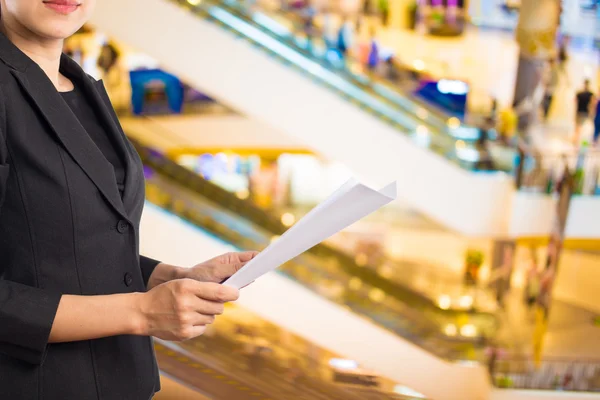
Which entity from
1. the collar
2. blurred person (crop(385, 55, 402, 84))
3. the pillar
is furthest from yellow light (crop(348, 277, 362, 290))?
the collar

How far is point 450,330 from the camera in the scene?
1003 cm

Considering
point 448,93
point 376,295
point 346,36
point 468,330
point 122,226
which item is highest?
point 122,226

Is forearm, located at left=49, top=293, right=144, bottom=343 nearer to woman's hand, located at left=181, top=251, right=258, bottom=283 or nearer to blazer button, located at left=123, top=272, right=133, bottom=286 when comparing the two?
blazer button, located at left=123, top=272, right=133, bottom=286

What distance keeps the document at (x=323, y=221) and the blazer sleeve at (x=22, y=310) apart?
0.31m

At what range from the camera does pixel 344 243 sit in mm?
13828

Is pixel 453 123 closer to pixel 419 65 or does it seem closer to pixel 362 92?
pixel 362 92

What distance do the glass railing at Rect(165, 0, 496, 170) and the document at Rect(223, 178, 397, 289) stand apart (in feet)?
24.8

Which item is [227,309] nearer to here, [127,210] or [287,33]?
[287,33]

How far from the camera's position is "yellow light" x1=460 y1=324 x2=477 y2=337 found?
10.2 meters

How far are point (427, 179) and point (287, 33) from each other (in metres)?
2.75

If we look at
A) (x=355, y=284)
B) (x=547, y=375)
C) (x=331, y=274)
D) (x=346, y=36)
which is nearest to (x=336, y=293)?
(x=331, y=274)

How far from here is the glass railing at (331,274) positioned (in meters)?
8.73

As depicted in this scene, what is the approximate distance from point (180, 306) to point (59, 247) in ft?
0.78

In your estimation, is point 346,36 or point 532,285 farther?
point 346,36
